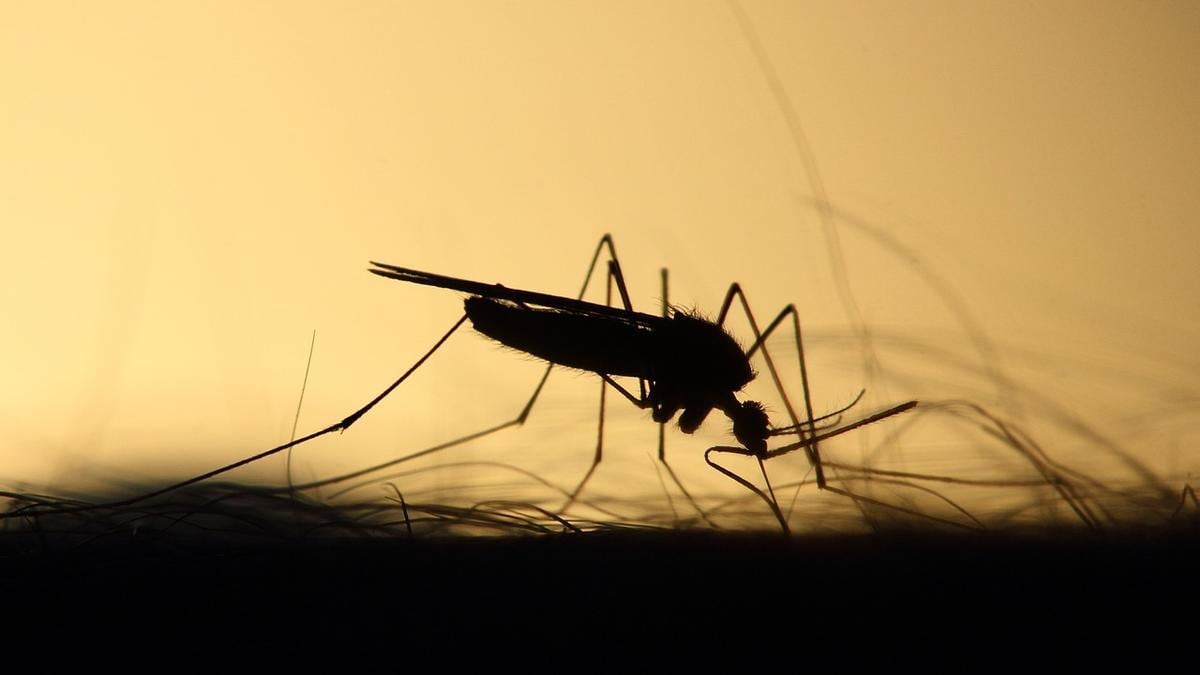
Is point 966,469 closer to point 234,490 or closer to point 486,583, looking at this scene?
point 486,583

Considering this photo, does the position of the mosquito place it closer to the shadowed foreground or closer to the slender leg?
the slender leg

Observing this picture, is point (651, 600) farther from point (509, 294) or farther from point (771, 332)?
point (771, 332)

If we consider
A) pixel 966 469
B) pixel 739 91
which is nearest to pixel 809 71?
pixel 739 91

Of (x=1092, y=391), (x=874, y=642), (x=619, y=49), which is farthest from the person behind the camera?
(x=619, y=49)

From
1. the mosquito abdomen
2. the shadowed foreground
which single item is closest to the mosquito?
the mosquito abdomen

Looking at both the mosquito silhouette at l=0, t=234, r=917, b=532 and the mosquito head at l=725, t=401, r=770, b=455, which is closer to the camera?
the mosquito silhouette at l=0, t=234, r=917, b=532

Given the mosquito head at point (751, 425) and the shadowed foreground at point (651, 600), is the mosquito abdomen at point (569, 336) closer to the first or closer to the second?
the mosquito head at point (751, 425)
